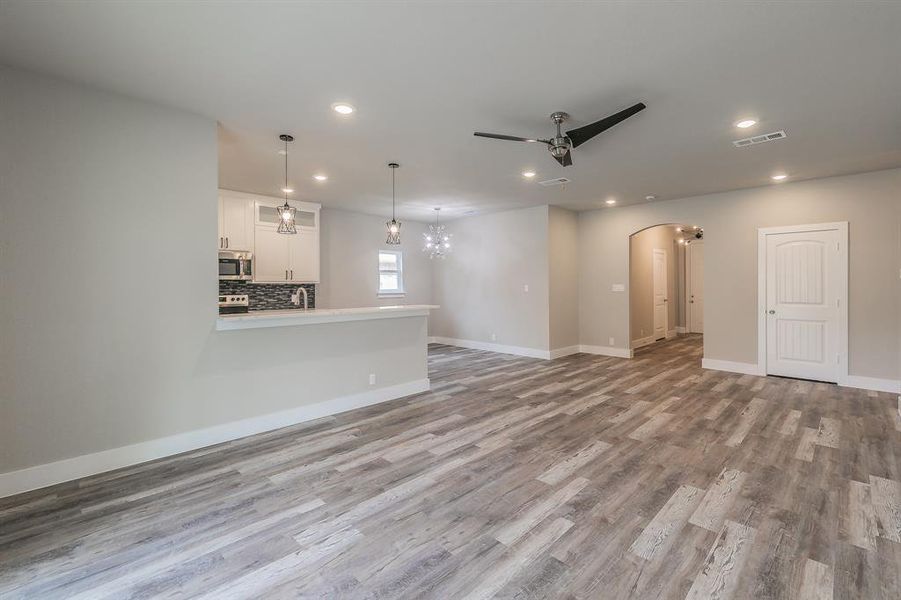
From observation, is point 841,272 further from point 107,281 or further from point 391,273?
point 107,281

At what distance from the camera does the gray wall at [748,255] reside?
205 inches

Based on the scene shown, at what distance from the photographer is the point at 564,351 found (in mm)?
7863

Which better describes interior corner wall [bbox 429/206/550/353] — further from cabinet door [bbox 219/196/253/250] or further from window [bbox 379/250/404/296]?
cabinet door [bbox 219/196/253/250]

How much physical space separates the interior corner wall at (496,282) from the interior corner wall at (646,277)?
1781 mm

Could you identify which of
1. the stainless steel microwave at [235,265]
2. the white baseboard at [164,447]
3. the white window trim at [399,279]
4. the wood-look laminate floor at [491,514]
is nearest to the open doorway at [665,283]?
the wood-look laminate floor at [491,514]

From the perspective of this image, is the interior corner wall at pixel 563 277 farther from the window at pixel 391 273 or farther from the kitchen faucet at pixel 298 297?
the kitchen faucet at pixel 298 297

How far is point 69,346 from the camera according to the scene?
2.95m

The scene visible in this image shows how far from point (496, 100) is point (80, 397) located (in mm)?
3920

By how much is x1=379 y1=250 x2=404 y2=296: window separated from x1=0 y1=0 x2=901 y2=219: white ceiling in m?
4.02

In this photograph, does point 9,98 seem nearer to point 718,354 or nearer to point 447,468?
point 447,468

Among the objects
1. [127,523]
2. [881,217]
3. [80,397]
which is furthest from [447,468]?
[881,217]

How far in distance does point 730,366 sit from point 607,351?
6.58ft

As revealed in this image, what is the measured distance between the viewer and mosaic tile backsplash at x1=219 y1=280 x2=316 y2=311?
6441mm

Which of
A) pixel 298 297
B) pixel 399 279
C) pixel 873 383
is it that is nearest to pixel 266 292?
pixel 298 297
